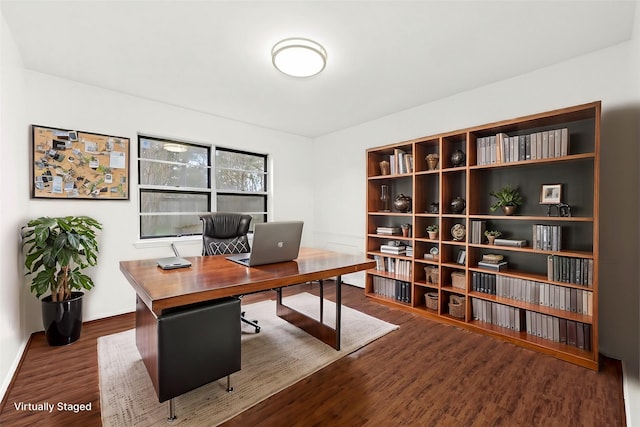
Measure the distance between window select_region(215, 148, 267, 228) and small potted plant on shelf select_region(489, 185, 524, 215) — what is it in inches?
126

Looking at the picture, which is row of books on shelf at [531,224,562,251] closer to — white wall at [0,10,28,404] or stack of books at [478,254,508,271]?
stack of books at [478,254,508,271]

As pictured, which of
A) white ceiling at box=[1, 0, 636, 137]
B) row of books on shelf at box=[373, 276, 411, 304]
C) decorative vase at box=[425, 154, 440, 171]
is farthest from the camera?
row of books on shelf at box=[373, 276, 411, 304]

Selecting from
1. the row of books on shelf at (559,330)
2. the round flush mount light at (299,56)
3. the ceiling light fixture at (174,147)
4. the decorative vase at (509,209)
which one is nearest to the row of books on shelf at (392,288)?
the row of books on shelf at (559,330)

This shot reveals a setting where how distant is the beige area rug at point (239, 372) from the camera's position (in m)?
1.60

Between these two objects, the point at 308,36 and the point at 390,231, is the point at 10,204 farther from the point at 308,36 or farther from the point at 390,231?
the point at 390,231

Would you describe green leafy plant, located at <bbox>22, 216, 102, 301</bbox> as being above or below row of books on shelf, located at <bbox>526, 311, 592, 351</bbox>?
above

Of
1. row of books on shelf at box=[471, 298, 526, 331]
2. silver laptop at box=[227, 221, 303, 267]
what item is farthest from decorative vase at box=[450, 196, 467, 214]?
silver laptop at box=[227, 221, 303, 267]

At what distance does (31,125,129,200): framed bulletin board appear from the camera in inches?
104

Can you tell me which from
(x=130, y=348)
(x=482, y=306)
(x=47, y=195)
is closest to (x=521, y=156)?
(x=482, y=306)

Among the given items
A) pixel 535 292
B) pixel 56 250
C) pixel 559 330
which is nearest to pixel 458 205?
pixel 535 292

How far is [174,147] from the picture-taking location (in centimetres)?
366

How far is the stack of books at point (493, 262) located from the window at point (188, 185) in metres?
3.15

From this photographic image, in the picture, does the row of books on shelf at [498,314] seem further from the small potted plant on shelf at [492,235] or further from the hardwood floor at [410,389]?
the small potted plant on shelf at [492,235]

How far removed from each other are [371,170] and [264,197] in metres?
1.82
